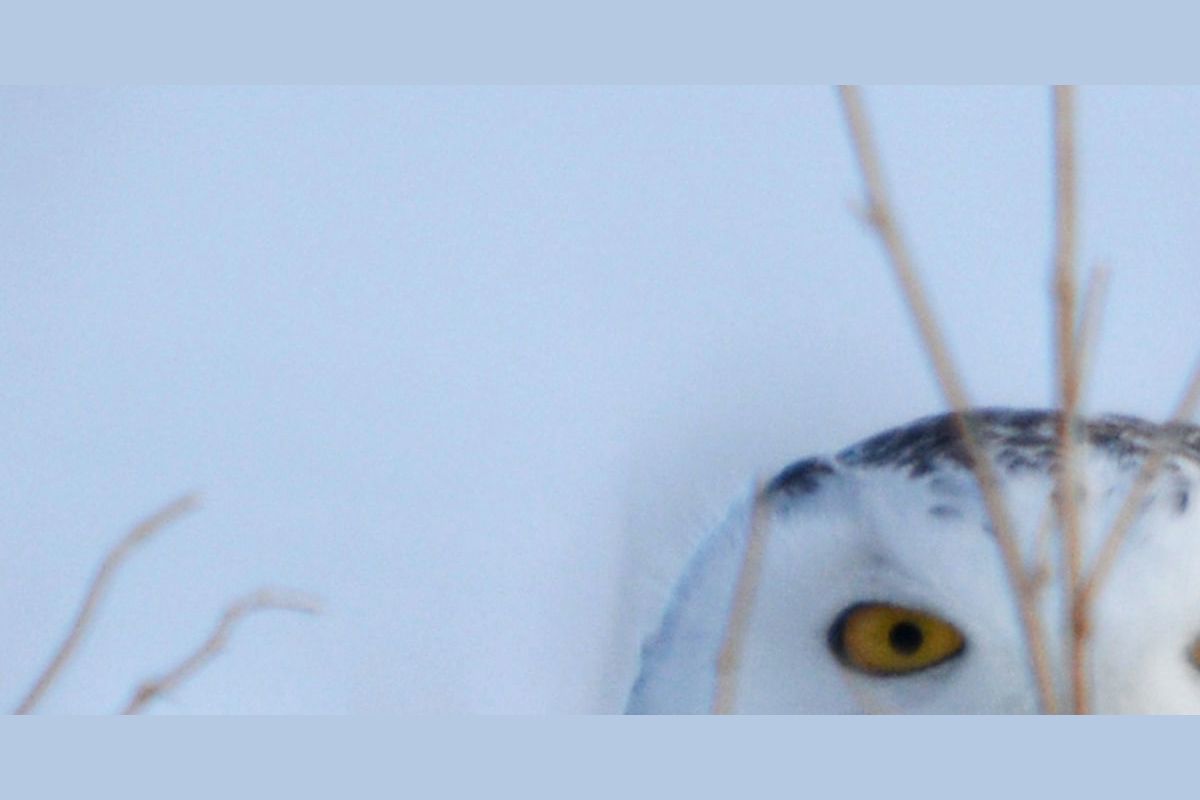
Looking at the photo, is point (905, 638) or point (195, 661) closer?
point (195, 661)

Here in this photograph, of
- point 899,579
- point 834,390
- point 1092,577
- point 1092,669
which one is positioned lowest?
point 1092,577

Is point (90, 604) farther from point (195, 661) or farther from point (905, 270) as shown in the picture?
point (905, 270)

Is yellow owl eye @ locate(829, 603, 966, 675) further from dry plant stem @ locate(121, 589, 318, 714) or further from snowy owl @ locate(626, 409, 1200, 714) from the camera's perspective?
dry plant stem @ locate(121, 589, 318, 714)

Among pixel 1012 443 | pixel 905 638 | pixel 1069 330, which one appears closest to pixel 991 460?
pixel 1012 443

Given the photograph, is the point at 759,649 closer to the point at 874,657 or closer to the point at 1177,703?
the point at 874,657

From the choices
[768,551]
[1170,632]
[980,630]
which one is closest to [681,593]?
[768,551]

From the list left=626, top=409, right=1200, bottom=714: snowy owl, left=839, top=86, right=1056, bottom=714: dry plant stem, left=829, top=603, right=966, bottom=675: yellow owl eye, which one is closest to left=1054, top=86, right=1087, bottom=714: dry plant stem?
left=839, top=86, right=1056, bottom=714: dry plant stem
